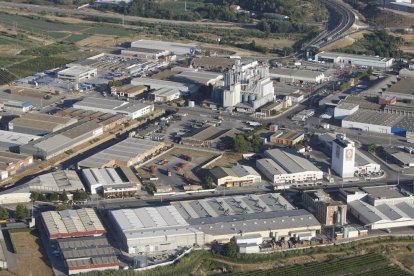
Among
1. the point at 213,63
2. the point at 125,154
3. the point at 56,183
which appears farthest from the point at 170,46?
the point at 56,183

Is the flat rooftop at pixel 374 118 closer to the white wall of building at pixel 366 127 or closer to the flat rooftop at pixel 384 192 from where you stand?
the white wall of building at pixel 366 127

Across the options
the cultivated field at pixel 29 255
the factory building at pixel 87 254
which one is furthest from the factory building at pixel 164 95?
the factory building at pixel 87 254

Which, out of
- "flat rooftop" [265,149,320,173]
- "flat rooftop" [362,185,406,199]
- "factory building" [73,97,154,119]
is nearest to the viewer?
"flat rooftop" [362,185,406,199]

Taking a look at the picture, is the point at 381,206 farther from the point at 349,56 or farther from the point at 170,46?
the point at 170,46

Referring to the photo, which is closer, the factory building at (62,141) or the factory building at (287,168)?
the factory building at (287,168)

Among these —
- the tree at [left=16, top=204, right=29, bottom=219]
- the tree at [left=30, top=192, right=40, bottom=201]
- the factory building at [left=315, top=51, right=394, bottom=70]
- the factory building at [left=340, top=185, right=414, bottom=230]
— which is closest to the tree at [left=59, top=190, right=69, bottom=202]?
the tree at [left=30, top=192, right=40, bottom=201]

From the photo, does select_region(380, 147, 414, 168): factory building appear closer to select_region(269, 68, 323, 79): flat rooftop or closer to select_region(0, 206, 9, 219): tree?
select_region(269, 68, 323, 79): flat rooftop
